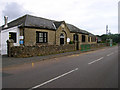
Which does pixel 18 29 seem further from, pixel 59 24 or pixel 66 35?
pixel 66 35

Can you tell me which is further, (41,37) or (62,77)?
(41,37)

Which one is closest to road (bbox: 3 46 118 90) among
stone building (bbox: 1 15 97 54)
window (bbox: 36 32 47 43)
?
stone building (bbox: 1 15 97 54)

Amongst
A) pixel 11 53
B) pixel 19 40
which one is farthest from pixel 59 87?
pixel 19 40

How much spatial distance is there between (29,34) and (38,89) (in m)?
15.3

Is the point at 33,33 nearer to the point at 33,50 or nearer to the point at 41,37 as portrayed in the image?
the point at 41,37

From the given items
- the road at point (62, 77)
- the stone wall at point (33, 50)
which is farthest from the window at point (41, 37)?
the road at point (62, 77)

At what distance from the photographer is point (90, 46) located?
92.7ft

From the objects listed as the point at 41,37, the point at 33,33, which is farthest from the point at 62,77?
the point at 41,37

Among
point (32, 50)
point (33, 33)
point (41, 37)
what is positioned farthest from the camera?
point (41, 37)

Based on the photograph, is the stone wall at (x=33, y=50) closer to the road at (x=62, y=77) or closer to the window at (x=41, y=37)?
the window at (x=41, y=37)

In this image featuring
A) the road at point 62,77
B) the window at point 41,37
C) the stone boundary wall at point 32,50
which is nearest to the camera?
the road at point 62,77

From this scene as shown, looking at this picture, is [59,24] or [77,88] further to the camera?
[59,24]

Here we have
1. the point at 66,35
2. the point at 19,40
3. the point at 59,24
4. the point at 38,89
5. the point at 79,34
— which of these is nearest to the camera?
the point at 38,89

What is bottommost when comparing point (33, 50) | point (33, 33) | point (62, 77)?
A: point (62, 77)
